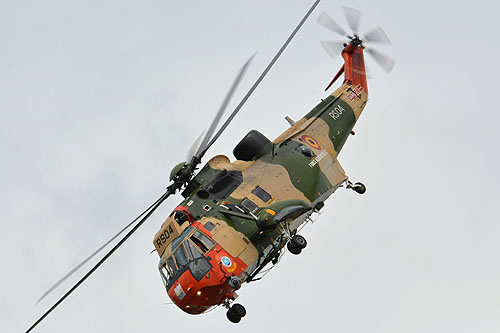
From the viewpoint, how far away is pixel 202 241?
119 feet

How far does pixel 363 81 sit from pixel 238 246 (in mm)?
16446

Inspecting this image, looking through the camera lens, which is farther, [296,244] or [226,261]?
[296,244]

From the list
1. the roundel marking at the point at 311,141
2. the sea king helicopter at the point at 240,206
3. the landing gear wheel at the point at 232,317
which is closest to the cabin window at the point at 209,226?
the sea king helicopter at the point at 240,206

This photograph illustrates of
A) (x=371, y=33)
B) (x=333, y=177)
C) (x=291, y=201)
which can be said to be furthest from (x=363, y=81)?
(x=291, y=201)

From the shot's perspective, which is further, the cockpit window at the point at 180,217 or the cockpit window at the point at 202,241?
the cockpit window at the point at 180,217

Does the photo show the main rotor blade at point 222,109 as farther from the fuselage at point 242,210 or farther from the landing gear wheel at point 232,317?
the landing gear wheel at point 232,317

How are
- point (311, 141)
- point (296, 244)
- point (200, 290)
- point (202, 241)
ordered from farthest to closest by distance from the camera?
1. point (311, 141)
2. point (296, 244)
3. point (202, 241)
4. point (200, 290)

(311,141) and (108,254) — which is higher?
(311,141)

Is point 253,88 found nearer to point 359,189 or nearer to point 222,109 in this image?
point 222,109

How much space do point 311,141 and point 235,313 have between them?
11361 mm

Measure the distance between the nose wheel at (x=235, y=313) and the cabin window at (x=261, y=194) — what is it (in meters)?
5.47

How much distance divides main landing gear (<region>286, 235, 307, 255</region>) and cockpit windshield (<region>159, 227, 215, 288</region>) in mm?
3465

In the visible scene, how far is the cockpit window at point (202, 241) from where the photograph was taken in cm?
3597

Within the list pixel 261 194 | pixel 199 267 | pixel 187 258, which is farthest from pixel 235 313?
pixel 261 194
